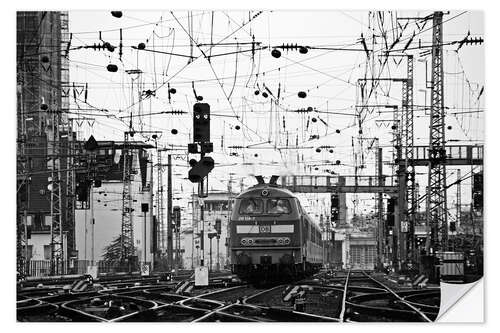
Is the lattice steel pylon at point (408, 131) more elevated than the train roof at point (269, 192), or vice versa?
the lattice steel pylon at point (408, 131)

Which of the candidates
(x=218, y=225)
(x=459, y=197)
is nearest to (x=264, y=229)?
(x=218, y=225)

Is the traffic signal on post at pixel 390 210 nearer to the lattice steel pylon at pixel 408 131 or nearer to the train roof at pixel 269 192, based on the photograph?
the lattice steel pylon at pixel 408 131

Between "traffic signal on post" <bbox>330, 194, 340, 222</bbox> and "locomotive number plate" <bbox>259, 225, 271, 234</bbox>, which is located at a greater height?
"traffic signal on post" <bbox>330, 194, 340, 222</bbox>

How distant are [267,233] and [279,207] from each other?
2.17 ft

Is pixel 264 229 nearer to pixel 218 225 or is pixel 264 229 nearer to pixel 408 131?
pixel 218 225

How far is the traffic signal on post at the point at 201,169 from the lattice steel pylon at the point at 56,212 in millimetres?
3268

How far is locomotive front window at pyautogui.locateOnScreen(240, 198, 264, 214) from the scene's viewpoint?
20.1 meters

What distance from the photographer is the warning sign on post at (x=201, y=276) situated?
18.5 metres

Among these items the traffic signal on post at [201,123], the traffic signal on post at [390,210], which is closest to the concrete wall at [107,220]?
the traffic signal on post at [201,123]

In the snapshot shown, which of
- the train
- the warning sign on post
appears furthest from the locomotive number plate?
the warning sign on post

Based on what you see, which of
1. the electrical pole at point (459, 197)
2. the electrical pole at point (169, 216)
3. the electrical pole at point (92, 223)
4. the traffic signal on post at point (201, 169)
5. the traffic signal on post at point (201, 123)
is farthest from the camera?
the electrical pole at point (169, 216)

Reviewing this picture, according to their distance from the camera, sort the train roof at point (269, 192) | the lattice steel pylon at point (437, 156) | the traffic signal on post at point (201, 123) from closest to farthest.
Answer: the traffic signal on post at point (201, 123)
the lattice steel pylon at point (437, 156)
the train roof at point (269, 192)

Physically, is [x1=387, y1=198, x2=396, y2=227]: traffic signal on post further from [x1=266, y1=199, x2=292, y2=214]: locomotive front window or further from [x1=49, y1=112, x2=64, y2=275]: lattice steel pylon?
[x1=49, y1=112, x2=64, y2=275]: lattice steel pylon

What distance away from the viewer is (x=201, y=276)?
18.6 meters
